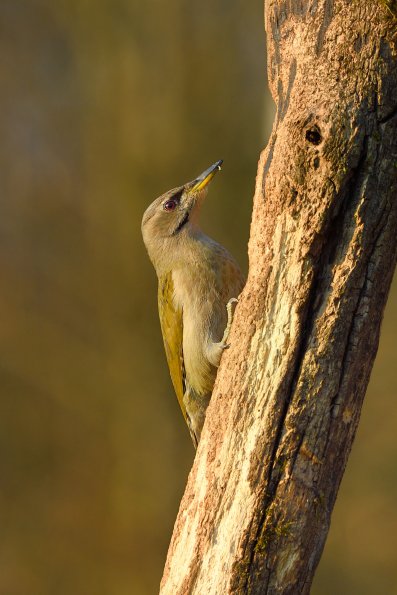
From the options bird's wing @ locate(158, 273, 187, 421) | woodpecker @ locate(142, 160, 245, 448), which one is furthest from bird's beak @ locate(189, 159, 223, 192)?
bird's wing @ locate(158, 273, 187, 421)

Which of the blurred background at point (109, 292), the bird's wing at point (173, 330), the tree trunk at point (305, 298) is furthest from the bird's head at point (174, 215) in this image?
the blurred background at point (109, 292)

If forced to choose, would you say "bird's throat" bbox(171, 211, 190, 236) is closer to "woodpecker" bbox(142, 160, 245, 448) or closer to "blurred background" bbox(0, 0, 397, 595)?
"woodpecker" bbox(142, 160, 245, 448)

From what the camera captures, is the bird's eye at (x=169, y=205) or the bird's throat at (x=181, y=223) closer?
the bird's throat at (x=181, y=223)

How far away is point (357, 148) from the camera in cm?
311

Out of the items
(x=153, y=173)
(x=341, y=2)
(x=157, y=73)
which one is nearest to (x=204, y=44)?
(x=157, y=73)

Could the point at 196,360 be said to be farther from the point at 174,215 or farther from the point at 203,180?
the point at 203,180

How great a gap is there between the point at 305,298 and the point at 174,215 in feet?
6.81

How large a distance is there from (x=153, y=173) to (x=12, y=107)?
1.76 metres

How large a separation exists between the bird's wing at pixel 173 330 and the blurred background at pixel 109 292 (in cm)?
447

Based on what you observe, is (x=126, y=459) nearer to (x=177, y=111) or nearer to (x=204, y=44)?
(x=177, y=111)

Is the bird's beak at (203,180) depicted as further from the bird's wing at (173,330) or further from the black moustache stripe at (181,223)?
the bird's wing at (173,330)

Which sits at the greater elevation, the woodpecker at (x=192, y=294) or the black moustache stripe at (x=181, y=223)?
the black moustache stripe at (x=181, y=223)

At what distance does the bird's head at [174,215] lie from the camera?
515 cm

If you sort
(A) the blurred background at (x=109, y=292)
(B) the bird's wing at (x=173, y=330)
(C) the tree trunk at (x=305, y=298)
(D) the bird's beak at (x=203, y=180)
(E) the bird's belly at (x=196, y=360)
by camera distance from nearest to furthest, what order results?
(C) the tree trunk at (x=305, y=298), (E) the bird's belly at (x=196, y=360), (B) the bird's wing at (x=173, y=330), (D) the bird's beak at (x=203, y=180), (A) the blurred background at (x=109, y=292)
